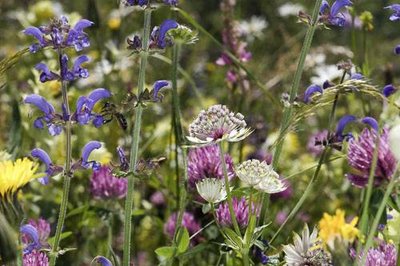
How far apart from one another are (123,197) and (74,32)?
0.66m

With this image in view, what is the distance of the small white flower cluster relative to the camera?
1047 mm

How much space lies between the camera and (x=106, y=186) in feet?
5.34

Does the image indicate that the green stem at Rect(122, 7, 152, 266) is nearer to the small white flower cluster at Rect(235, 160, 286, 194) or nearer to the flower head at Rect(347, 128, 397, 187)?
the small white flower cluster at Rect(235, 160, 286, 194)

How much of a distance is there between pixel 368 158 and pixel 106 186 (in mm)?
602

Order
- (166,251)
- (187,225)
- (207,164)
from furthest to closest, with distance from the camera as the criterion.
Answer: (187,225), (207,164), (166,251)

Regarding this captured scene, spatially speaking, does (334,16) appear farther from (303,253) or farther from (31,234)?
(31,234)

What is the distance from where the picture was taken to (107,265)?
1058 mm

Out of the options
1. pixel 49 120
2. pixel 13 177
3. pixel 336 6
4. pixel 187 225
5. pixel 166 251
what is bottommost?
pixel 187 225

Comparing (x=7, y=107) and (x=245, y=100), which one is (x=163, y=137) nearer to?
(x=245, y=100)

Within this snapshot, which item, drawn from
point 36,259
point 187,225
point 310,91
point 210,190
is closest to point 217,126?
point 210,190

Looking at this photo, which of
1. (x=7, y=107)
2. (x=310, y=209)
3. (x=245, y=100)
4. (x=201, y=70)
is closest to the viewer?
(x=245, y=100)

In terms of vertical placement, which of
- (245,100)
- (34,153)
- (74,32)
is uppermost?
(74,32)

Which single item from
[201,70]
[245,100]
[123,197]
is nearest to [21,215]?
[123,197]

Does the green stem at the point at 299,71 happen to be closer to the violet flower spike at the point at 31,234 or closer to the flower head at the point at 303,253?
the flower head at the point at 303,253
